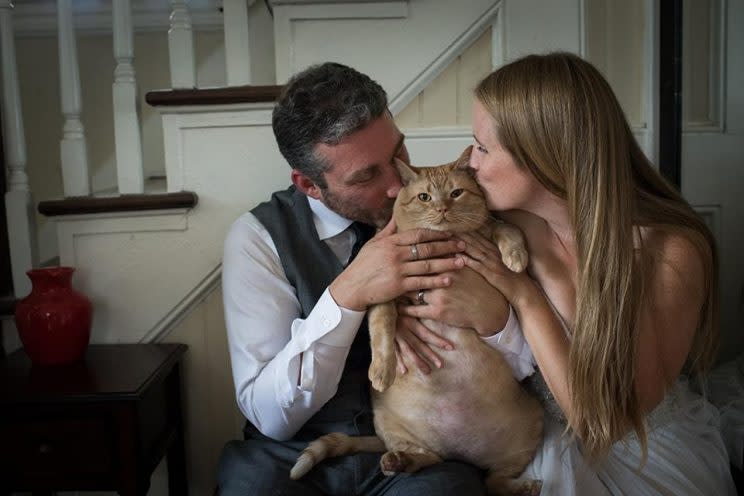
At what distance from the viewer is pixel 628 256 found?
122cm

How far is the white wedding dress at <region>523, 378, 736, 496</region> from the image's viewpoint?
1.28 meters

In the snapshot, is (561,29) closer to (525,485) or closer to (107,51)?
(525,485)

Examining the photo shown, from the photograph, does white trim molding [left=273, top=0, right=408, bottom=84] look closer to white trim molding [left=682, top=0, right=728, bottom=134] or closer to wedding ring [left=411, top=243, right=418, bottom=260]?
A: wedding ring [left=411, top=243, right=418, bottom=260]

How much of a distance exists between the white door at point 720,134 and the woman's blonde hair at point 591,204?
2.74 ft

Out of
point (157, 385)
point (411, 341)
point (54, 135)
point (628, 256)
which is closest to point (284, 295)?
point (411, 341)

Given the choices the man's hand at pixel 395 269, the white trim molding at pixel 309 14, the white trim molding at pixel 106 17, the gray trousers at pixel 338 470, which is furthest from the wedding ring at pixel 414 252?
the white trim molding at pixel 106 17

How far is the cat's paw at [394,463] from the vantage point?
4.06 feet

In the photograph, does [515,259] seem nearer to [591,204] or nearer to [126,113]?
[591,204]

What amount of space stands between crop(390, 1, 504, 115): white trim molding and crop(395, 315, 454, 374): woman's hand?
728 mm

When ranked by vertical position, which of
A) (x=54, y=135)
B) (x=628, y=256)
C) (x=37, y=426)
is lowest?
(x=37, y=426)

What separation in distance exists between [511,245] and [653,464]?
21.1 inches

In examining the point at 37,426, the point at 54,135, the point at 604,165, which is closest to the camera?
the point at 604,165

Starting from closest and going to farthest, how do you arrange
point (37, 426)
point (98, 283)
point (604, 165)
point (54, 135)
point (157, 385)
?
point (604, 165) < point (37, 426) < point (157, 385) < point (98, 283) < point (54, 135)

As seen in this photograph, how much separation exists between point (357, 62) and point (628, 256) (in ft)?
3.00
